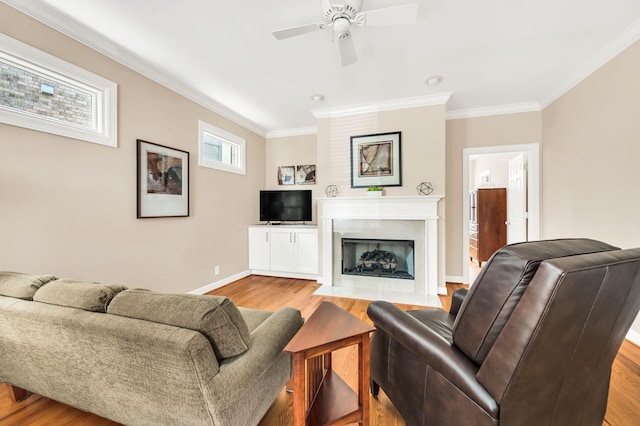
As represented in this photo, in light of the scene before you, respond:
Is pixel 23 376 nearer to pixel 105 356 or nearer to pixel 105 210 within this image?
pixel 105 356

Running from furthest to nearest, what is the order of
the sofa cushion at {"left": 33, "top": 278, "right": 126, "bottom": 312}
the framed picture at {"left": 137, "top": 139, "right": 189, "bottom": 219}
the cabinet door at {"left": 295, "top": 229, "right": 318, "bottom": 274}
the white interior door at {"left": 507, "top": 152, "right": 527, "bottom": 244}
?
the cabinet door at {"left": 295, "top": 229, "right": 318, "bottom": 274}
the white interior door at {"left": 507, "top": 152, "right": 527, "bottom": 244}
the framed picture at {"left": 137, "top": 139, "right": 189, "bottom": 219}
the sofa cushion at {"left": 33, "top": 278, "right": 126, "bottom": 312}

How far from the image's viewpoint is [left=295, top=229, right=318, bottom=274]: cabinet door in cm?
402

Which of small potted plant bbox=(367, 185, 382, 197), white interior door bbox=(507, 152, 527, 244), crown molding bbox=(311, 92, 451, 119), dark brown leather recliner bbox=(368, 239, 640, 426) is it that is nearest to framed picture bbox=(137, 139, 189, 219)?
crown molding bbox=(311, 92, 451, 119)

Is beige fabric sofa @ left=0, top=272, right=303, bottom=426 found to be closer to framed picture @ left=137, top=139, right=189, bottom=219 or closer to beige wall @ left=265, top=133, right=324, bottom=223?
framed picture @ left=137, top=139, right=189, bottom=219

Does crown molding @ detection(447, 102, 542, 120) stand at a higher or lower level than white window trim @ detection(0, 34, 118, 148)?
higher

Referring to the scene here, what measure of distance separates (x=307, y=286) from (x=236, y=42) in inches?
124

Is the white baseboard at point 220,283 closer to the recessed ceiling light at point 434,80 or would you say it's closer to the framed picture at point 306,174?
the framed picture at point 306,174

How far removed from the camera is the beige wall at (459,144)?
361 centimetres

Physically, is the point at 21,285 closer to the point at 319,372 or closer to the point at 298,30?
the point at 319,372

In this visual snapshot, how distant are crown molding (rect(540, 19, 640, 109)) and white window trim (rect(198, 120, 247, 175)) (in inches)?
171

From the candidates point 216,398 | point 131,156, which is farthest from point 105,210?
point 216,398

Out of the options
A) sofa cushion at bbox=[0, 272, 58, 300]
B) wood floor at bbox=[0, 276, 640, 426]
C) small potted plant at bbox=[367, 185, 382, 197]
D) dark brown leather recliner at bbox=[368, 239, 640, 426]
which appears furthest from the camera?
small potted plant at bbox=[367, 185, 382, 197]

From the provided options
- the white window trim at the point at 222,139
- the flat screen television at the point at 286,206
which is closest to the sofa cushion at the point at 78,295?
the white window trim at the point at 222,139

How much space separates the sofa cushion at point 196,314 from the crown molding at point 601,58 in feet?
12.0
